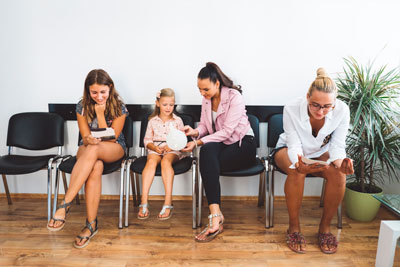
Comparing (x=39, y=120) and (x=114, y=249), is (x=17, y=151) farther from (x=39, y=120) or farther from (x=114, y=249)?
(x=114, y=249)

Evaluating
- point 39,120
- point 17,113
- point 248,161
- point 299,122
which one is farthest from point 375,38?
point 17,113

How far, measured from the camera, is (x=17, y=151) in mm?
2902

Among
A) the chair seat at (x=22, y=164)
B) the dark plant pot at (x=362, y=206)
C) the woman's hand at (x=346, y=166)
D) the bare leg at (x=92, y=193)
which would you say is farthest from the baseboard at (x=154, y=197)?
the woman's hand at (x=346, y=166)

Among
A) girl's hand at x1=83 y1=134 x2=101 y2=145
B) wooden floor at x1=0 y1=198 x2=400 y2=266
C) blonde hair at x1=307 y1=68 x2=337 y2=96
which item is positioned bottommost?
wooden floor at x1=0 y1=198 x2=400 y2=266

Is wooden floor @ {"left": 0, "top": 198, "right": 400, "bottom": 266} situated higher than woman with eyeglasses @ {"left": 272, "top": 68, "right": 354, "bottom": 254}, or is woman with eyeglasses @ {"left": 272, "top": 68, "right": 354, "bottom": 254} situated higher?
woman with eyeglasses @ {"left": 272, "top": 68, "right": 354, "bottom": 254}

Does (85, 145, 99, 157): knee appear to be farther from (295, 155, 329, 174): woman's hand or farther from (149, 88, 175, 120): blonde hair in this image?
(295, 155, 329, 174): woman's hand

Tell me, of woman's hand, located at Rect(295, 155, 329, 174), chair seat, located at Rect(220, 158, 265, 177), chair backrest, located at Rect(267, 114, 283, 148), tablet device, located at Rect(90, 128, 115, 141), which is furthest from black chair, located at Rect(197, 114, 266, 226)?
tablet device, located at Rect(90, 128, 115, 141)

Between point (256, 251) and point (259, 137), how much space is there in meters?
1.07

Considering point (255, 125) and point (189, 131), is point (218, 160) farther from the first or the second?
point (255, 125)

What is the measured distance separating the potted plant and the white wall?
398 mm

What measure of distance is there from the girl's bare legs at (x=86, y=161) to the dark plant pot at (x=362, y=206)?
2000mm

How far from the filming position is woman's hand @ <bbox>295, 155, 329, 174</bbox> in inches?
74.5

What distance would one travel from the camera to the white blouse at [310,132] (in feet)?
6.47

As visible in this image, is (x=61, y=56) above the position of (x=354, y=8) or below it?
below
